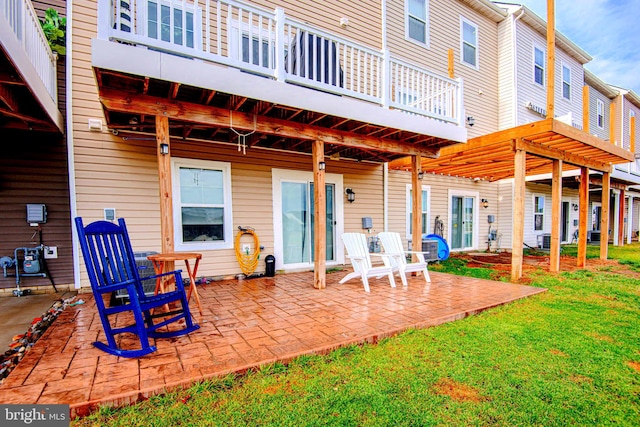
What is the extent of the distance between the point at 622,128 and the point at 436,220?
13772 mm

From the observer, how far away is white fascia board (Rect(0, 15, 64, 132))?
8.59 feet

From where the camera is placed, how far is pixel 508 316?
371 centimetres

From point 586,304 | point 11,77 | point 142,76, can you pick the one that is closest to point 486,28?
point 586,304

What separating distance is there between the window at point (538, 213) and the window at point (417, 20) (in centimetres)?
755

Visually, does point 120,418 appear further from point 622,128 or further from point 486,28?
point 622,128

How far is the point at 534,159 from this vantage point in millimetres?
7582

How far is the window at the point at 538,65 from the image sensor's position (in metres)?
10.7

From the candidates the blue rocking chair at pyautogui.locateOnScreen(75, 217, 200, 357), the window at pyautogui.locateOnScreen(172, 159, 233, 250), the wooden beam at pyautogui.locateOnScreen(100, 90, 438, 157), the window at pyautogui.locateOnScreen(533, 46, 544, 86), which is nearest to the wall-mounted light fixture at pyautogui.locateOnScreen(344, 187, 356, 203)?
the wooden beam at pyautogui.locateOnScreen(100, 90, 438, 157)

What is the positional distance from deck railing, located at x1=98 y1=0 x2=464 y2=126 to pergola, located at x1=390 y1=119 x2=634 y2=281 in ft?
3.37

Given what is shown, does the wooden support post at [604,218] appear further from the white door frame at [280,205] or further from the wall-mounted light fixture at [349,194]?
the white door frame at [280,205]

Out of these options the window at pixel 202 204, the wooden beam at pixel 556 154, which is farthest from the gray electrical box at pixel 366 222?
the wooden beam at pixel 556 154

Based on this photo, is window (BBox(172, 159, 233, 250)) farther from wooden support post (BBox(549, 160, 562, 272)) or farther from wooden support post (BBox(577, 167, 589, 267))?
wooden support post (BBox(577, 167, 589, 267))

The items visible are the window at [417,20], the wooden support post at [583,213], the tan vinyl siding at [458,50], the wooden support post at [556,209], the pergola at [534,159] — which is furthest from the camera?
the window at [417,20]

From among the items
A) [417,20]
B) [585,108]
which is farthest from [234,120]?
[585,108]
